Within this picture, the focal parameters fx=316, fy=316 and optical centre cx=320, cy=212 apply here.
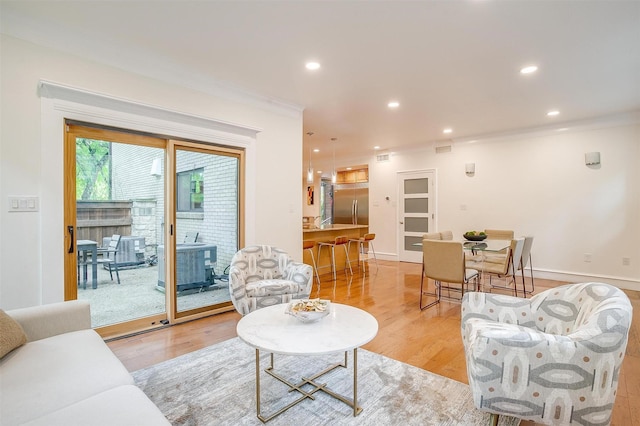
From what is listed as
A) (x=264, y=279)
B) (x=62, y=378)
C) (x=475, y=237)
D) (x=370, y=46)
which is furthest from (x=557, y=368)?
(x=475, y=237)

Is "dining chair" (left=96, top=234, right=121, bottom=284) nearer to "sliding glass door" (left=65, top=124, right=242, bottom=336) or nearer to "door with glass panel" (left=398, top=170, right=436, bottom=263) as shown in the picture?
"sliding glass door" (left=65, top=124, right=242, bottom=336)

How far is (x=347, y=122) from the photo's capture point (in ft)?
17.6

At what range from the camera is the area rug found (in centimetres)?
185

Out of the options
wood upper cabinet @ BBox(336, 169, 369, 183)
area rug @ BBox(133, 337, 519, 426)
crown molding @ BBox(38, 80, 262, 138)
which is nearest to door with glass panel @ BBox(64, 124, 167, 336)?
crown molding @ BBox(38, 80, 262, 138)

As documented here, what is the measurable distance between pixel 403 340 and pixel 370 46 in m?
2.75

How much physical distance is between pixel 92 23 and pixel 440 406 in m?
3.83

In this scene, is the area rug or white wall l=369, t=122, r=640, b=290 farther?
white wall l=369, t=122, r=640, b=290

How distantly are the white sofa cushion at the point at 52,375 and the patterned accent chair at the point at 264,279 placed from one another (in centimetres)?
129

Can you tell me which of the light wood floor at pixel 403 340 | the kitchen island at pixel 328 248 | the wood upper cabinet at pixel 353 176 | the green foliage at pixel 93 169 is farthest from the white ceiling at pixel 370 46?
the wood upper cabinet at pixel 353 176

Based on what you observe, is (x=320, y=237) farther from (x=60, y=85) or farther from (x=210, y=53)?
(x=60, y=85)

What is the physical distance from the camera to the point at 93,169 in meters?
2.96

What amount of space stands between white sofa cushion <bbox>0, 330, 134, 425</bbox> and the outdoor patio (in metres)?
1.40

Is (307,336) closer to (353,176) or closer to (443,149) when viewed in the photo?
(443,149)

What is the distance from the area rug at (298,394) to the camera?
1854 millimetres
